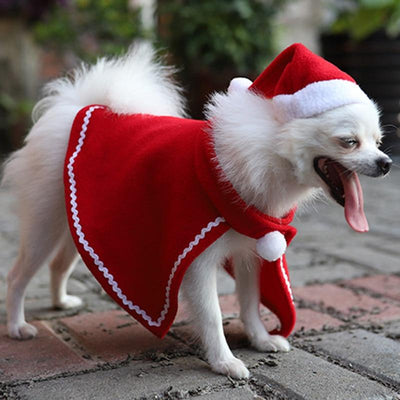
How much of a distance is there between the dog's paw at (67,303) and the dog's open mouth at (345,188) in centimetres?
123

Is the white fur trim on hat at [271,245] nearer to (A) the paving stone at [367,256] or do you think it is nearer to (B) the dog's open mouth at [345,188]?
(B) the dog's open mouth at [345,188]

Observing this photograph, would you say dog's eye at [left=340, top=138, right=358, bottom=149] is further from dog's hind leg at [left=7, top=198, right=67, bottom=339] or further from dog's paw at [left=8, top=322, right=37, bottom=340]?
dog's paw at [left=8, top=322, right=37, bottom=340]

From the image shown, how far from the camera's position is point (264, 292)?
7.29ft

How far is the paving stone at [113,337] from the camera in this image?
6.93 ft

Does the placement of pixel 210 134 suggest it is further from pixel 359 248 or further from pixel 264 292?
pixel 359 248

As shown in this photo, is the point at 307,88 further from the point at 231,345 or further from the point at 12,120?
the point at 12,120

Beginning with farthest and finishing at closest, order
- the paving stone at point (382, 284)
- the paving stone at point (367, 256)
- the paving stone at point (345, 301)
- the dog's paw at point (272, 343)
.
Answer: the paving stone at point (367, 256) → the paving stone at point (382, 284) → the paving stone at point (345, 301) → the dog's paw at point (272, 343)

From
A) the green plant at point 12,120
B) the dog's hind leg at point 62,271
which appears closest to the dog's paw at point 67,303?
the dog's hind leg at point 62,271

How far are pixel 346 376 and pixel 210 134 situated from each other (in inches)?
30.9

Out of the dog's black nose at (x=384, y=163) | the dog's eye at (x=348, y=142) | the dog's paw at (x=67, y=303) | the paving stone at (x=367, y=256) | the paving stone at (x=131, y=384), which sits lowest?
the dog's paw at (x=67, y=303)

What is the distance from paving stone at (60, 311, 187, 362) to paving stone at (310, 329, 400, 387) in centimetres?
47

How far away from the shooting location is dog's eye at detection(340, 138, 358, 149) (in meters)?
1.77

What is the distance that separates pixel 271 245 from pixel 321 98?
0.43 metres

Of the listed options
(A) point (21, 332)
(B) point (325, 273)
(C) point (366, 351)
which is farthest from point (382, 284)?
(A) point (21, 332)
